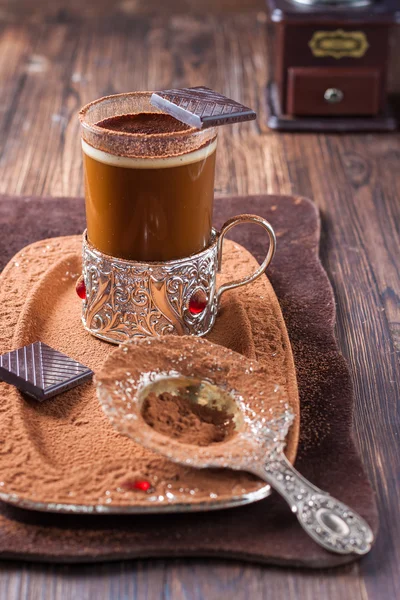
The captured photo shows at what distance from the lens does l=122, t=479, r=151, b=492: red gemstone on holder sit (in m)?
0.81

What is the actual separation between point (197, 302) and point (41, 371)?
24 centimetres

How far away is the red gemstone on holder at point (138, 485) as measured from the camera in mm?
814

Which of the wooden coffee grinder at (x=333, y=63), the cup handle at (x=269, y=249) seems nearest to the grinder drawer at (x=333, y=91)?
the wooden coffee grinder at (x=333, y=63)

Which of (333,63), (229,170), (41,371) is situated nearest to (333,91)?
(333,63)

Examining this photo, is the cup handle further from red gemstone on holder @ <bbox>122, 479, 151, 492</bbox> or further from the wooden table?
red gemstone on holder @ <bbox>122, 479, 151, 492</bbox>

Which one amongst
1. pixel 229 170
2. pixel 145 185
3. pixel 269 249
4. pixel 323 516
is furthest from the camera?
pixel 229 170

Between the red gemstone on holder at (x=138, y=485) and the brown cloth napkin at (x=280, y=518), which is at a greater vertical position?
the red gemstone on holder at (x=138, y=485)

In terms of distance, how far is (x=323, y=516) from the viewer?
770mm

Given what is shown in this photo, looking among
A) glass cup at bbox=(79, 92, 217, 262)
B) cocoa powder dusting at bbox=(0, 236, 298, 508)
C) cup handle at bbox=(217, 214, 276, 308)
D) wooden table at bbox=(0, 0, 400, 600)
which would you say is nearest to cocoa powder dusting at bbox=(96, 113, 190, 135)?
glass cup at bbox=(79, 92, 217, 262)

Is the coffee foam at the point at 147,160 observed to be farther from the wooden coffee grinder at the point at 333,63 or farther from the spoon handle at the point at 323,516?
the wooden coffee grinder at the point at 333,63

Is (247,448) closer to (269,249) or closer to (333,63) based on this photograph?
(269,249)

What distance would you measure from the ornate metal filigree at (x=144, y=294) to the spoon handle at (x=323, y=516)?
34 centimetres

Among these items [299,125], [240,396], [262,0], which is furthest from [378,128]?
[240,396]

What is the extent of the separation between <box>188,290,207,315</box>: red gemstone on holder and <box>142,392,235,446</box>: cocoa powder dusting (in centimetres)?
19
